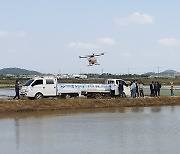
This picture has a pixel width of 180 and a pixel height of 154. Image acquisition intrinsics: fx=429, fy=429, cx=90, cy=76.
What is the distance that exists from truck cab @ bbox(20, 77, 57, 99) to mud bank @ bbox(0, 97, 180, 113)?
1.53 metres

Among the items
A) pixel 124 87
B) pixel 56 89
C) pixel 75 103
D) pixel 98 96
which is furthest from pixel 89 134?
pixel 124 87

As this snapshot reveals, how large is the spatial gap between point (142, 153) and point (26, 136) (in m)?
5.83

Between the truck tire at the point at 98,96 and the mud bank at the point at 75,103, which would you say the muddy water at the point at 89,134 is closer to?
the mud bank at the point at 75,103

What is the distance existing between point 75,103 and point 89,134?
13.2m

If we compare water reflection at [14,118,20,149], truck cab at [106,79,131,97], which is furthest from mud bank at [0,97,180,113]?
water reflection at [14,118,20,149]

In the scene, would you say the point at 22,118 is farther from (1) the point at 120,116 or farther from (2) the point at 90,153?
(2) the point at 90,153

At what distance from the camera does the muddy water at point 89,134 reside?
1464 cm

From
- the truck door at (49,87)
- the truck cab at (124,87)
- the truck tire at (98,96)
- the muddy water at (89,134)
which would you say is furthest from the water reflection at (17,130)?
the truck cab at (124,87)

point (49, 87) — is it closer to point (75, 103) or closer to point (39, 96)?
point (39, 96)

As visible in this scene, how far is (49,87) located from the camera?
106 ft

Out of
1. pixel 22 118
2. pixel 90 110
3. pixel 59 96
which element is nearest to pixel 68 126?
pixel 22 118

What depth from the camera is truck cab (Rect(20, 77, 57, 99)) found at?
1248 inches

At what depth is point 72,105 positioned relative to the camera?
30.8m

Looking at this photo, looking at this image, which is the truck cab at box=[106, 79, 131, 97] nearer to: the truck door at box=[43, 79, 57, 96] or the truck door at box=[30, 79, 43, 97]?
the truck door at box=[43, 79, 57, 96]
